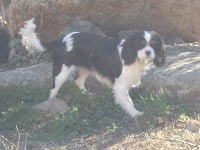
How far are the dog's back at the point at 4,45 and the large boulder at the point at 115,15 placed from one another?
21cm

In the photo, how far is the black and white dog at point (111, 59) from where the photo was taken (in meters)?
6.74

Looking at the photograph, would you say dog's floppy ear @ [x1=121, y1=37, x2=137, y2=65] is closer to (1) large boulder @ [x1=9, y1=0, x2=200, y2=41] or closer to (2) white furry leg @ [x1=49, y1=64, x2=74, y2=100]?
A: (2) white furry leg @ [x1=49, y1=64, x2=74, y2=100]

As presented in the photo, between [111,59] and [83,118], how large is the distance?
86cm

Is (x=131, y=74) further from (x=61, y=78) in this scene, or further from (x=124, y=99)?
(x=61, y=78)

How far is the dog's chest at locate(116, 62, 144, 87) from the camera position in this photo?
711 centimetres

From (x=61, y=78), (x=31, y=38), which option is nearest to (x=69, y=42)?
(x=61, y=78)

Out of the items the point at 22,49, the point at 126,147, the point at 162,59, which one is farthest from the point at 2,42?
the point at 126,147

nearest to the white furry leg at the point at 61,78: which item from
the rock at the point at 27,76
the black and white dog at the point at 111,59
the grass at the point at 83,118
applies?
the black and white dog at the point at 111,59

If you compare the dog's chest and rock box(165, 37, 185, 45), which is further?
rock box(165, 37, 185, 45)

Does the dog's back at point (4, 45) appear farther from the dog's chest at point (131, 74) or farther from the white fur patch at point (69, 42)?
the dog's chest at point (131, 74)

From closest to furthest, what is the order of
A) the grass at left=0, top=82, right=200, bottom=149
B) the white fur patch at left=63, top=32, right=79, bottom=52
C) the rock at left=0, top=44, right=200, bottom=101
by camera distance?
the grass at left=0, top=82, right=200, bottom=149 → the white fur patch at left=63, top=32, right=79, bottom=52 → the rock at left=0, top=44, right=200, bottom=101

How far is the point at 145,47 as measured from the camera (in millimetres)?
6688

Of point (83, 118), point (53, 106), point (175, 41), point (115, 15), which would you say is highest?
point (115, 15)

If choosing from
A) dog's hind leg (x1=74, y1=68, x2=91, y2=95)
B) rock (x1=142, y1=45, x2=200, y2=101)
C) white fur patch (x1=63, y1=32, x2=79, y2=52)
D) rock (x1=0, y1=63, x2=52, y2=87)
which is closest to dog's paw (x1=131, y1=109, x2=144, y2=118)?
rock (x1=142, y1=45, x2=200, y2=101)
